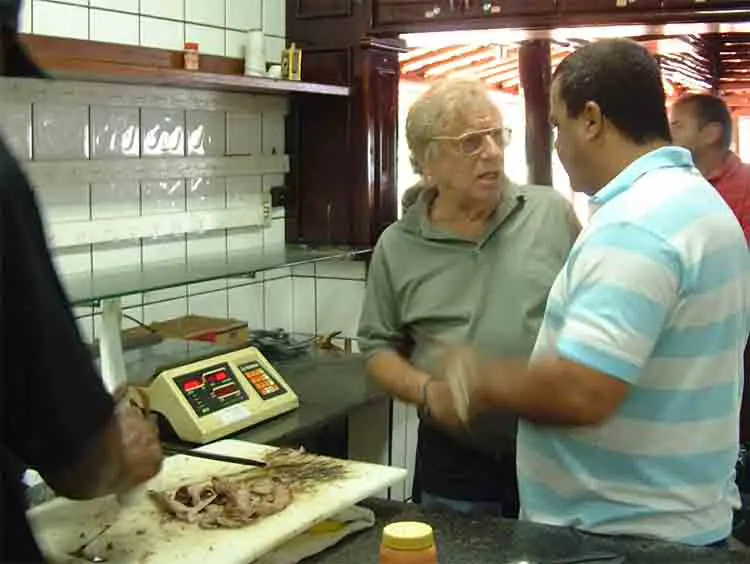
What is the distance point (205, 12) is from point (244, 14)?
0.21 metres

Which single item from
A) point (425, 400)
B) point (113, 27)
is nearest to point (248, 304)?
point (113, 27)

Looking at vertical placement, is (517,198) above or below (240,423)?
above

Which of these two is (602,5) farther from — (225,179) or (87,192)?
(87,192)

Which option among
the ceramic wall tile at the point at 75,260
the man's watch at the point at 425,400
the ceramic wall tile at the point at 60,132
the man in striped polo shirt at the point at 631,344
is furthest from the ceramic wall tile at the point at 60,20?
the man in striped polo shirt at the point at 631,344

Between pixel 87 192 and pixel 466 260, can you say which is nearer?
pixel 466 260

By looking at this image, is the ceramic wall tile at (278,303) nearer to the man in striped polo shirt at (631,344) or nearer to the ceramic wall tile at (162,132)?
the ceramic wall tile at (162,132)

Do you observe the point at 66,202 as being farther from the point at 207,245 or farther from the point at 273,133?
the point at 273,133

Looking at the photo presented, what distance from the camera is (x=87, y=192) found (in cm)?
286

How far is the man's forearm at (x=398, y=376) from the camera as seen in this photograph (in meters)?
2.01

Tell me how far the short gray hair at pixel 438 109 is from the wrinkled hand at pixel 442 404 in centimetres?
57

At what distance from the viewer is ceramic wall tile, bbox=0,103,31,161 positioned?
2.58 metres

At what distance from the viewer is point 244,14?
344cm

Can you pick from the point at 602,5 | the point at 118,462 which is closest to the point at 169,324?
the point at 602,5

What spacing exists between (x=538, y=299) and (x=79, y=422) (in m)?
1.38
